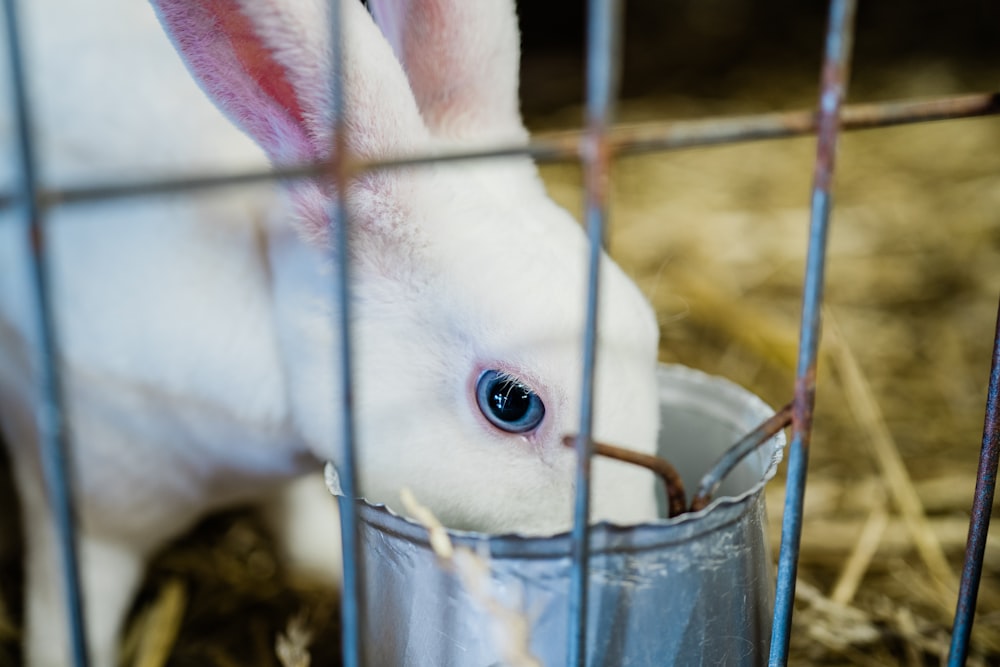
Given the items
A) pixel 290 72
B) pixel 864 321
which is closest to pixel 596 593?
pixel 290 72

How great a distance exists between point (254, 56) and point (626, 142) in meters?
0.39

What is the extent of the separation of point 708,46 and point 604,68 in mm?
3342

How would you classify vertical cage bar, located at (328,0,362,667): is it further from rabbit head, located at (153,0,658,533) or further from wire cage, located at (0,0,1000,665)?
rabbit head, located at (153,0,658,533)

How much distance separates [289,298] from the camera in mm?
1179

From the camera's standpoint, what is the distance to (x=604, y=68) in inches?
25.1

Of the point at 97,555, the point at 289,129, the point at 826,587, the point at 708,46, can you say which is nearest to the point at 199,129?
the point at 289,129

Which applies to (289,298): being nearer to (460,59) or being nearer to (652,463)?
(460,59)

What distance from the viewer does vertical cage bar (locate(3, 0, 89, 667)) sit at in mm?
572

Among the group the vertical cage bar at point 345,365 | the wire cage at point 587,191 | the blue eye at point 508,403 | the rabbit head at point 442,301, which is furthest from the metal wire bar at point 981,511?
the vertical cage bar at point 345,365

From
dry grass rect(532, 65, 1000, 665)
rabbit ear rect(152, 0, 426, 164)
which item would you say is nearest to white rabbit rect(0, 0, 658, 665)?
rabbit ear rect(152, 0, 426, 164)

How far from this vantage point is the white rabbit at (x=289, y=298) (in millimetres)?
972

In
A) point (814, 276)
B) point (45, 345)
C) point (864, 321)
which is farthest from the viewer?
A: point (864, 321)

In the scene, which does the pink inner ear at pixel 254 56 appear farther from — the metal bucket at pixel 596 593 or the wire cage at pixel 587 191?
the metal bucket at pixel 596 593

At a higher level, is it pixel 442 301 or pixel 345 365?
pixel 442 301
